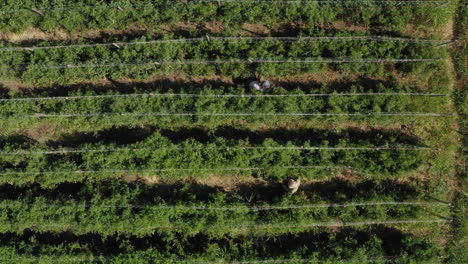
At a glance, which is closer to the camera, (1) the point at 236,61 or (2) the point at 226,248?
(2) the point at 226,248

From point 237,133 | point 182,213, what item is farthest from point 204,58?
point 182,213

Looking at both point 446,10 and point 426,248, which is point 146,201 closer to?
point 426,248

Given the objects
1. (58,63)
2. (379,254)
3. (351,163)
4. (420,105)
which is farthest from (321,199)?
(58,63)

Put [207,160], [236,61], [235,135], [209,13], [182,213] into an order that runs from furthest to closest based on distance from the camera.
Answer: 1. [209,13]
2. [235,135]
3. [236,61]
4. [207,160]
5. [182,213]

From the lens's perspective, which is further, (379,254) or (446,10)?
(446,10)

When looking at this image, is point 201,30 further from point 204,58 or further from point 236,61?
point 236,61

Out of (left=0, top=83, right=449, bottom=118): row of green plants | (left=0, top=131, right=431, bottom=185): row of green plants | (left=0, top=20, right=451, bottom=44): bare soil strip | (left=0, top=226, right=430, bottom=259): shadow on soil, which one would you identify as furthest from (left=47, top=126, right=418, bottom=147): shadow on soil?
(left=0, top=20, right=451, bottom=44): bare soil strip
